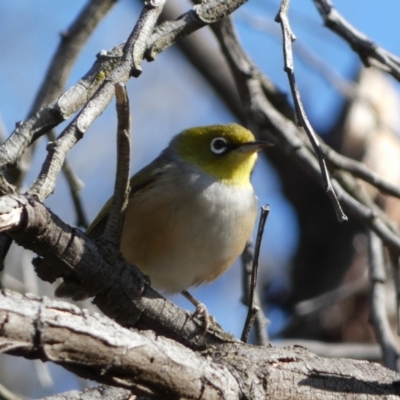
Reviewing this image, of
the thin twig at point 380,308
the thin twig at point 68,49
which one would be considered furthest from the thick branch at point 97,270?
the thin twig at point 68,49

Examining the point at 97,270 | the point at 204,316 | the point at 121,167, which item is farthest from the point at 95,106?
the point at 204,316

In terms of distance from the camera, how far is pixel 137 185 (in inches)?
206

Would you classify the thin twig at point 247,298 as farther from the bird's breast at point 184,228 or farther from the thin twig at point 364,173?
the thin twig at point 364,173

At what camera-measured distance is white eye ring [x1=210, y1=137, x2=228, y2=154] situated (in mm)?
5404

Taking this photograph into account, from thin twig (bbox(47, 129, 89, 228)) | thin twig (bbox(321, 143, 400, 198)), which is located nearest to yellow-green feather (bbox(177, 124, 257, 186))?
thin twig (bbox(321, 143, 400, 198))

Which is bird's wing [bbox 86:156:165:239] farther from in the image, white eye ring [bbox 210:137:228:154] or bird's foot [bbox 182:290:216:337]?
bird's foot [bbox 182:290:216:337]

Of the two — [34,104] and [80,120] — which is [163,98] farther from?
[80,120]

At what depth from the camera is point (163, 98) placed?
12680mm

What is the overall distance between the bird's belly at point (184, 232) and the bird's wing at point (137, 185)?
0.16m

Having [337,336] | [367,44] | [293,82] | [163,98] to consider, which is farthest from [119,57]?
[163,98]

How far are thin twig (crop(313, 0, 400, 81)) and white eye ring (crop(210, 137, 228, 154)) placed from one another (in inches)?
55.9

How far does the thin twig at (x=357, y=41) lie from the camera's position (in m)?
4.16

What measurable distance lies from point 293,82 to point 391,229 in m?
2.01

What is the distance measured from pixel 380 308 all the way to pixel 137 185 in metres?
1.89
